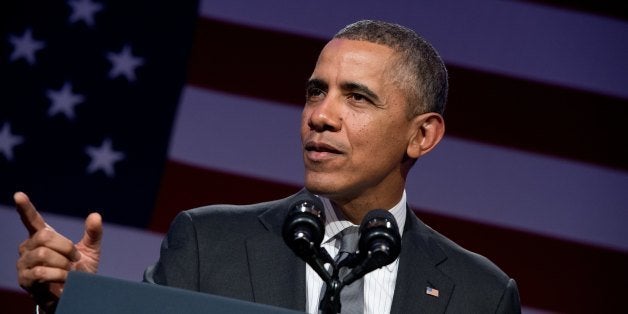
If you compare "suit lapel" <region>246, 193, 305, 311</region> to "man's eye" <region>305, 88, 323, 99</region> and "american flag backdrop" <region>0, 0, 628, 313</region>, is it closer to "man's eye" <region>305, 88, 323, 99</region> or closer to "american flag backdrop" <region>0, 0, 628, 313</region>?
"man's eye" <region>305, 88, 323, 99</region>

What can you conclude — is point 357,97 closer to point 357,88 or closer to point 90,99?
point 357,88

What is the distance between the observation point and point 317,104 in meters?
1.78

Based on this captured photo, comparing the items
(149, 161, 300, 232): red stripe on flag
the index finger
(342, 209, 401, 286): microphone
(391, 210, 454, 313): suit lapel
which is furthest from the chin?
(149, 161, 300, 232): red stripe on flag

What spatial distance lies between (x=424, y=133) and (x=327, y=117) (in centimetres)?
31

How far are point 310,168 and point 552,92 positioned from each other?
1.78 metres

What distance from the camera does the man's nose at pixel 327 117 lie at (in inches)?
66.7

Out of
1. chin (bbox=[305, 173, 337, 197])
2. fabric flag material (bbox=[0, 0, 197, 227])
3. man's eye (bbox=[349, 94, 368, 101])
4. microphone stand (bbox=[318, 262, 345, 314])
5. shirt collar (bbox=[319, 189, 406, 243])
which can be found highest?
fabric flag material (bbox=[0, 0, 197, 227])

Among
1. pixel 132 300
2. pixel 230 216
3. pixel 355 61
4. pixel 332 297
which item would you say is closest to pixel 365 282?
pixel 230 216

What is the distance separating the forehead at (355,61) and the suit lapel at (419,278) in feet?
1.33

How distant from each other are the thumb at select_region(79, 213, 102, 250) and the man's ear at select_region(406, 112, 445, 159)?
72 centimetres

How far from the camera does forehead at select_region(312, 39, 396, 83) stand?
1762 millimetres

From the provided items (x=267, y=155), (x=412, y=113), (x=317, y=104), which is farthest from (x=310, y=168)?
(x=267, y=155)

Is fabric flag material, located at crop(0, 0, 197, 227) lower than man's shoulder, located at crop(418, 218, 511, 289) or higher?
higher

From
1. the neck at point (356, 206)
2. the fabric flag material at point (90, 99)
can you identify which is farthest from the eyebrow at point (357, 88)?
the fabric flag material at point (90, 99)
